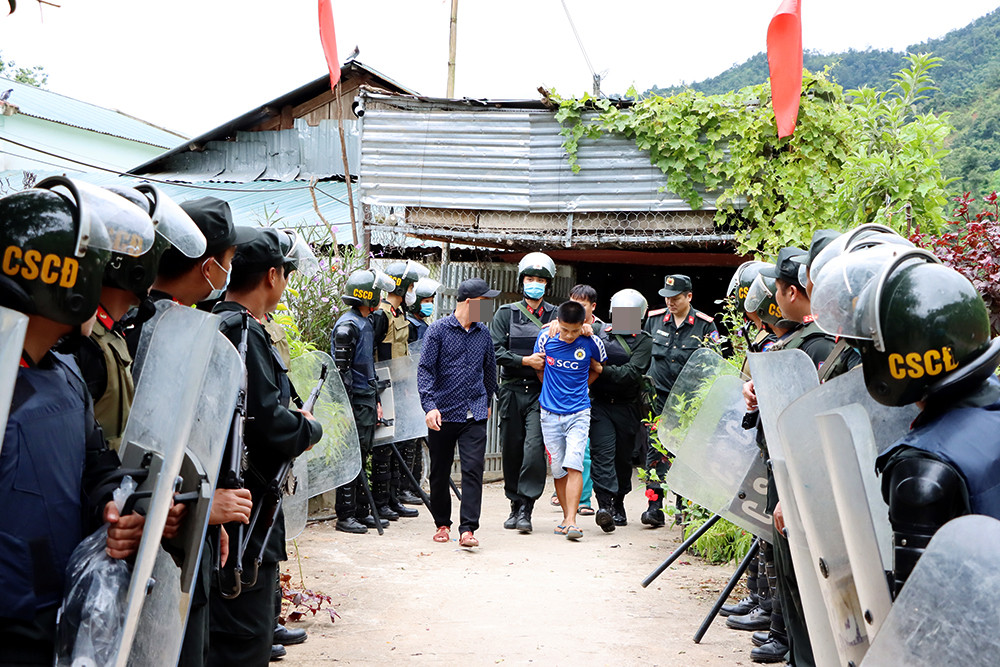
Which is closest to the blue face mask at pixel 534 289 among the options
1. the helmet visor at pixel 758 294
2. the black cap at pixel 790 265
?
the helmet visor at pixel 758 294

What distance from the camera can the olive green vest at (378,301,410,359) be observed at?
869 centimetres

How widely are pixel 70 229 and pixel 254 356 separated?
3.97 feet

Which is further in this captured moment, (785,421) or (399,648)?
(399,648)

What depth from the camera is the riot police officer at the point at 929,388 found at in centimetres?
188

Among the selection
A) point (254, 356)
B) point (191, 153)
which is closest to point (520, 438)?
point (254, 356)

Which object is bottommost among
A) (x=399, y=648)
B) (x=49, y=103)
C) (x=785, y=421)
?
(x=399, y=648)

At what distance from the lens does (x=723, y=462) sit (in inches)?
189

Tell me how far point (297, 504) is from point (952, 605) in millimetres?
3038

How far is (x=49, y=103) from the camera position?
28.6 m

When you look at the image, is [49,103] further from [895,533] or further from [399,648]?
[895,533]

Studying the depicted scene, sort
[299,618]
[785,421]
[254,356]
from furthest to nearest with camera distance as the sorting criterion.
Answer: [299,618] < [254,356] < [785,421]

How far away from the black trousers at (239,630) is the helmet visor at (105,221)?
1.41 meters

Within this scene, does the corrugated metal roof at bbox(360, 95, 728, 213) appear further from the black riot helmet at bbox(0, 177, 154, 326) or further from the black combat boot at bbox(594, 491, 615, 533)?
the black riot helmet at bbox(0, 177, 154, 326)

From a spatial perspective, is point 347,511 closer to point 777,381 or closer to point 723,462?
point 723,462
